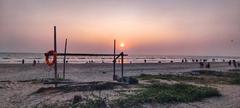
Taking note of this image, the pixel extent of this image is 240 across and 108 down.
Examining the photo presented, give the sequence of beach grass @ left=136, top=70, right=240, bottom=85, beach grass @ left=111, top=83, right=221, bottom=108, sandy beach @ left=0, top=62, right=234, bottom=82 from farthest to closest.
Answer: sandy beach @ left=0, top=62, right=234, bottom=82 < beach grass @ left=136, top=70, right=240, bottom=85 < beach grass @ left=111, top=83, right=221, bottom=108

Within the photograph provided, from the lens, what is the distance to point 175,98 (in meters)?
12.2

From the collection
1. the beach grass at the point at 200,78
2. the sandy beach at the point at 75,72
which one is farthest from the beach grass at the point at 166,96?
the sandy beach at the point at 75,72

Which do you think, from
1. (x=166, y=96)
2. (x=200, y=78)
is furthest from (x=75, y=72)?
(x=166, y=96)

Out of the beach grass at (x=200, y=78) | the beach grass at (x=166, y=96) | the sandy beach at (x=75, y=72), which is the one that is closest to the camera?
the beach grass at (x=166, y=96)

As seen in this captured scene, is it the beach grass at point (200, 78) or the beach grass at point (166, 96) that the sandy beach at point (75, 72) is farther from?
the beach grass at point (166, 96)

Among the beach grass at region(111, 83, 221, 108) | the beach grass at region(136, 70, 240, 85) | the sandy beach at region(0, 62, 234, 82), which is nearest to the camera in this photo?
the beach grass at region(111, 83, 221, 108)

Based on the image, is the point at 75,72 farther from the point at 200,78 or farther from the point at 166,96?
the point at 166,96

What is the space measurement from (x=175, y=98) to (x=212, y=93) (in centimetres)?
293

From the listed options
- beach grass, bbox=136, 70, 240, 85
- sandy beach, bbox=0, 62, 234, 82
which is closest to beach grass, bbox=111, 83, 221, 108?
beach grass, bbox=136, 70, 240, 85

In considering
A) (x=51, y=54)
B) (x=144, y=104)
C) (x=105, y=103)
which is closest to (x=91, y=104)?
(x=105, y=103)

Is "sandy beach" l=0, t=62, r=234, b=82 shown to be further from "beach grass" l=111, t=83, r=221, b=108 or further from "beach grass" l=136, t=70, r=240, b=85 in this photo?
"beach grass" l=111, t=83, r=221, b=108

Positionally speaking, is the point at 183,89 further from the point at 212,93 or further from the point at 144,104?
the point at 144,104

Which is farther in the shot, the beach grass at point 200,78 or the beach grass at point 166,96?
the beach grass at point 200,78

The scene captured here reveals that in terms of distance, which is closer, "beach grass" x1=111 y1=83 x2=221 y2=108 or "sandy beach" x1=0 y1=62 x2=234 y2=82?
"beach grass" x1=111 y1=83 x2=221 y2=108
